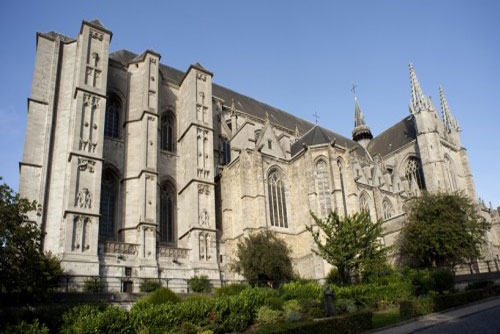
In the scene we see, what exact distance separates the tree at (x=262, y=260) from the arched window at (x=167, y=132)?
30.3ft

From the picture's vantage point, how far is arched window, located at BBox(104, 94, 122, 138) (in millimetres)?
25156

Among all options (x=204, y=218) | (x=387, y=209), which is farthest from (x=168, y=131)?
(x=387, y=209)

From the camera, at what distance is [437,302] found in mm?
14344

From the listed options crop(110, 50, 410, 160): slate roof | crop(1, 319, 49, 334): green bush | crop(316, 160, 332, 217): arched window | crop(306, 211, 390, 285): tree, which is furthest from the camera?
crop(110, 50, 410, 160): slate roof

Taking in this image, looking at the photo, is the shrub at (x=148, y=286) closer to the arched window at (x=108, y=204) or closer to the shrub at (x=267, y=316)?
the arched window at (x=108, y=204)

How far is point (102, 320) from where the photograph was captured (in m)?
10.6

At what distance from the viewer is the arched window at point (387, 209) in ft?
120

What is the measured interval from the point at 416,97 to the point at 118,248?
1509 inches

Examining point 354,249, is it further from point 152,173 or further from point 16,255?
point 16,255

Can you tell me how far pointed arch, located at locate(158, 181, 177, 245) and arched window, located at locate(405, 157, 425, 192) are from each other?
29.7 metres

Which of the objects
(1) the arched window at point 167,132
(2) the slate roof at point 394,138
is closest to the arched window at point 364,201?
(1) the arched window at point 167,132

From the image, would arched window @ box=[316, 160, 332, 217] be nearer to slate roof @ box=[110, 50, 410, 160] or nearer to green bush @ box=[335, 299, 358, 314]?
slate roof @ box=[110, 50, 410, 160]

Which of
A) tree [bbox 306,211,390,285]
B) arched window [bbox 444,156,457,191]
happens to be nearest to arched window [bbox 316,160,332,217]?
tree [bbox 306,211,390,285]

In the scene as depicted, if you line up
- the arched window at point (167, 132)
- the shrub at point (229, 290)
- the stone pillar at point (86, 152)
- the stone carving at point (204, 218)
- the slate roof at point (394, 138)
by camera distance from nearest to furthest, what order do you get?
the shrub at point (229, 290), the stone pillar at point (86, 152), the stone carving at point (204, 218), the arched window at point (167, 132), the slate roof at point (394, 138)
